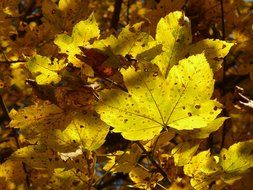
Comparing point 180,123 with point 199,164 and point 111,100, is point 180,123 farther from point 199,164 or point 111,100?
point 199,164

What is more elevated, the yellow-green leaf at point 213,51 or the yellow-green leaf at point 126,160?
the yellow-green leaf at point 213,51

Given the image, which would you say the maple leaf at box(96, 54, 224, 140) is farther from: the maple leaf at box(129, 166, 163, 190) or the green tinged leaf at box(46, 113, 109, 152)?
the maple leaf at box(129, 166, 163, 190)

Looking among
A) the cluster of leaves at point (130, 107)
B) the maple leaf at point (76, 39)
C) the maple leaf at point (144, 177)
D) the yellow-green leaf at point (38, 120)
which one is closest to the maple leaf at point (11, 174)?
the cluster of leaves at point (130, 107)

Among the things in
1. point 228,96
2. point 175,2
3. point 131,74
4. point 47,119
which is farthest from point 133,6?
point 131,74

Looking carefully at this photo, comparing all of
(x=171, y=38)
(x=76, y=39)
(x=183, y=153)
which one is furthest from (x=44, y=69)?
(x=183, y=153)

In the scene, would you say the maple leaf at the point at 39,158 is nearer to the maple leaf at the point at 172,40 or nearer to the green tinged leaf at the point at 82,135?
the green tinged leaf at the point at 82,135

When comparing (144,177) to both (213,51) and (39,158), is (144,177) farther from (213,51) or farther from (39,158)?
(213,51)
